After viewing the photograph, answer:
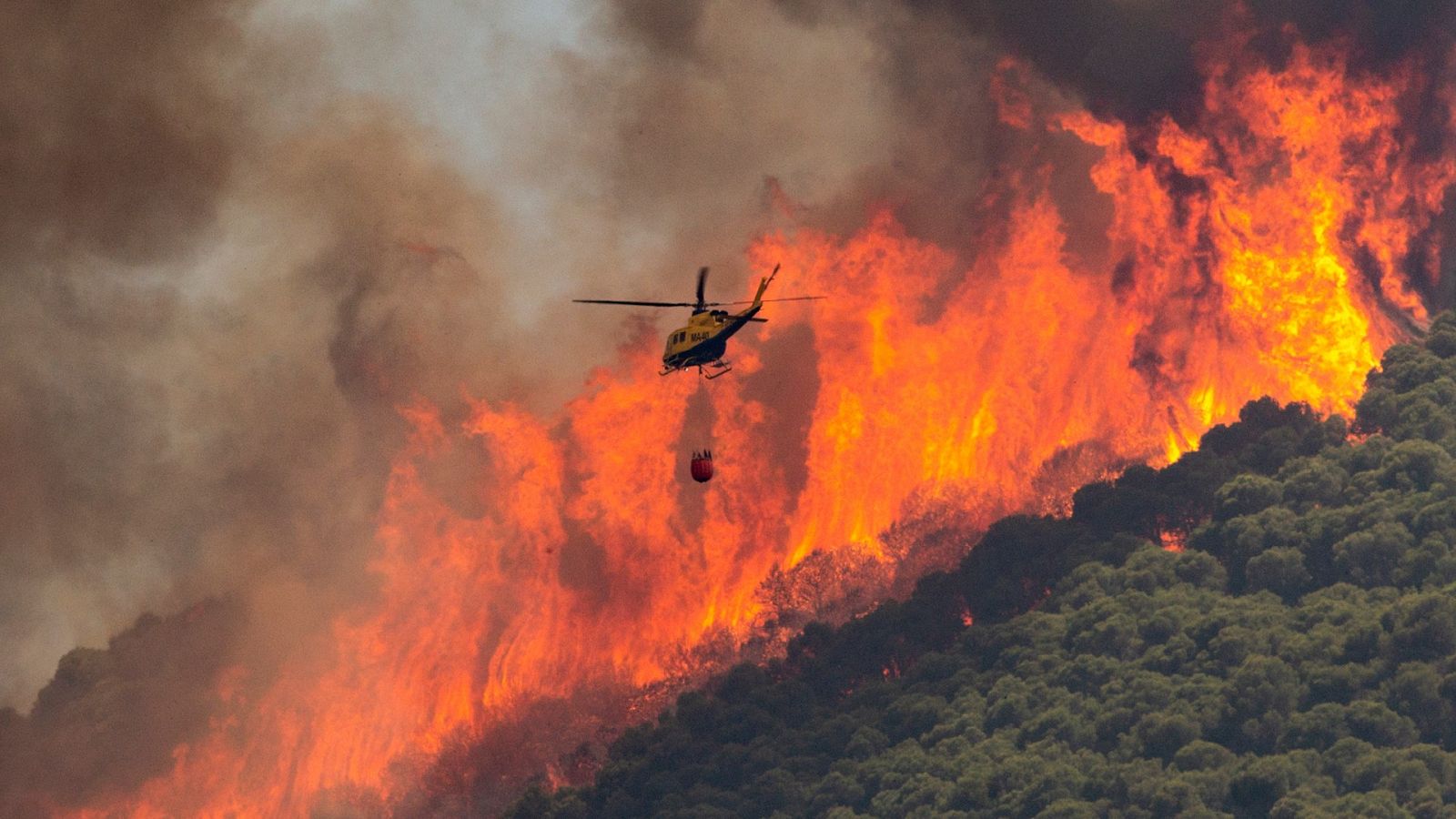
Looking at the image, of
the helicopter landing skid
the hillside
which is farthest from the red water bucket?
the hillside

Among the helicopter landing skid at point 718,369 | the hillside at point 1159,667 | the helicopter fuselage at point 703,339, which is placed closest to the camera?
the helicopter landing skid at point 718,369

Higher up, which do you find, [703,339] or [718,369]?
[718,369]

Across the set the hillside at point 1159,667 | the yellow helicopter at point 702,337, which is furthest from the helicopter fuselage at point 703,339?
the hillside at point 1159,667

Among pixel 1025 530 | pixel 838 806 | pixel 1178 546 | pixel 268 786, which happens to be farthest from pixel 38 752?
pixel 1178 546

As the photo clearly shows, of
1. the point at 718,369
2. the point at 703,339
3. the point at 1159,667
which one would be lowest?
the point at 1159,667

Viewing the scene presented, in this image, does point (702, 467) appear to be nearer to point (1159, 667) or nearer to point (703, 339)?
point (703, 339)

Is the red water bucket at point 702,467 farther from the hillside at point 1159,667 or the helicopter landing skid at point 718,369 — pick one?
the hillside at point 1159,667

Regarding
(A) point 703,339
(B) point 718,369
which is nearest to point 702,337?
(A) point 703,339

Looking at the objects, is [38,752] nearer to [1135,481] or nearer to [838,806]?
[838,806]
